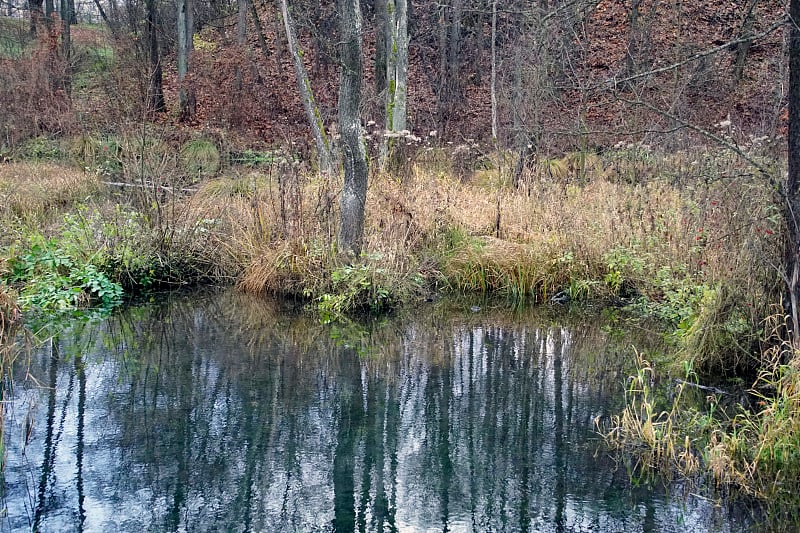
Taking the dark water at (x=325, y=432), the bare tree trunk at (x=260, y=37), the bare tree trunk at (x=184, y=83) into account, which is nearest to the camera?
the dark water at (x=325, y=432)

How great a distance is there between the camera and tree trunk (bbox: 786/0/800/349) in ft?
19.8

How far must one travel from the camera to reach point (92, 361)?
26.3ft

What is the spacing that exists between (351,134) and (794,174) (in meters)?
5.38

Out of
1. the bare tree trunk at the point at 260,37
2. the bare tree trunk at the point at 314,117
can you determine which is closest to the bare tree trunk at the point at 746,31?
the bare tree trunk at the point at 314,117

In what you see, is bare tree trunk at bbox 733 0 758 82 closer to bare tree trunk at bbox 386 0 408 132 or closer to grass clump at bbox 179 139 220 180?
bare tree trunk at bbox 386 0 408 132

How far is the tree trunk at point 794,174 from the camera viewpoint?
6.05m

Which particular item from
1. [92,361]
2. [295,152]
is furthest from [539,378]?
[295,152]

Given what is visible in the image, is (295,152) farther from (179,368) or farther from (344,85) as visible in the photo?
(179,368)

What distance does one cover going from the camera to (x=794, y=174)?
6121mm

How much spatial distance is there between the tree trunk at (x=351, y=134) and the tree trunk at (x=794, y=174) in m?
5.10

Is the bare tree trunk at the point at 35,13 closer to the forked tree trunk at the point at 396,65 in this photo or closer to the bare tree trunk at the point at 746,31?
the forked tree trunk at the point at 396,65

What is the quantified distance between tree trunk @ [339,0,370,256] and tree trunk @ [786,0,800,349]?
5.10 meters

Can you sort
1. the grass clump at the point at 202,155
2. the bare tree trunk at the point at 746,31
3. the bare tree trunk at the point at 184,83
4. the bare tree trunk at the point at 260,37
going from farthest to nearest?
1. the bare tree trunk at the point at 260,37
2. the bare tree trunk at the point at 184,83
3. the grass clump at the point at 202,155
4. the bare tree trunk at the point at 746,31

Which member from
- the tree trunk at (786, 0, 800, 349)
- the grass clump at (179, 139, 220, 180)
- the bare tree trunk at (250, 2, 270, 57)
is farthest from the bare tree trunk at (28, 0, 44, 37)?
the tree trunk at (786, 0, 800, 349)
